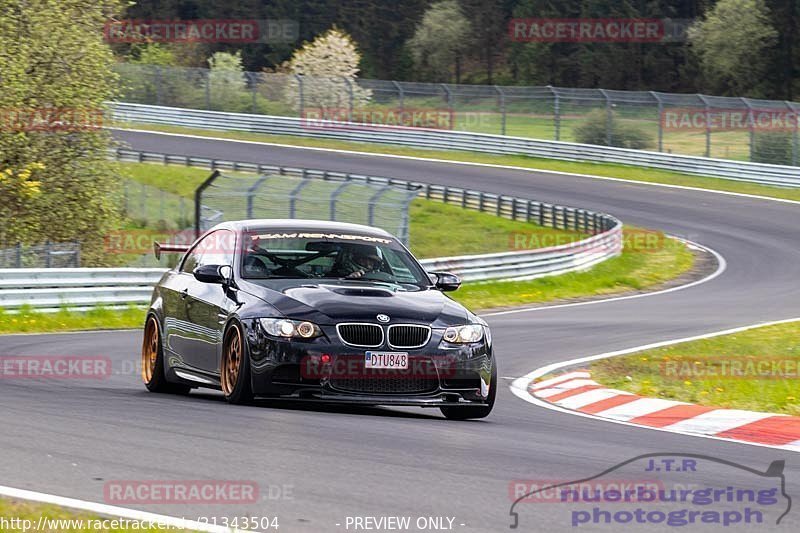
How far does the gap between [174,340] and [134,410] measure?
171 centimetres

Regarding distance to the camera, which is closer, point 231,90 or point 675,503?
point 675,503

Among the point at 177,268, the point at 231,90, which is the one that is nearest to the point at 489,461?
the point at 177,268

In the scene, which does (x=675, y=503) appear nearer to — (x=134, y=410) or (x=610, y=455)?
(x=610, y=455)

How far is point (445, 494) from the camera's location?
647 cm

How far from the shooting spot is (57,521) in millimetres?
5668

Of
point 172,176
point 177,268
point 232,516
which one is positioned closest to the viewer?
point 232,516

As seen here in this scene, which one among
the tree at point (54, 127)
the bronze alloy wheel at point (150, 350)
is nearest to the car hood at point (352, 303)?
the bronze alloy wheel at point (150, 350)

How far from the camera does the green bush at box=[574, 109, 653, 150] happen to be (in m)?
Answer: 54.1

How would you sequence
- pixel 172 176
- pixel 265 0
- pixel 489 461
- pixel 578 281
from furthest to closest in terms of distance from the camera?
pixel 265 0 → pixel 172 176 → pixel 578 281 → pixel 489 461

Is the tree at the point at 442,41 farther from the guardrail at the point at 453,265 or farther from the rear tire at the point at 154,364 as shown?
the rear tire at the point at 154,364

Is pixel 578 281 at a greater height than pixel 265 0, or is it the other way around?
pixel 265 0

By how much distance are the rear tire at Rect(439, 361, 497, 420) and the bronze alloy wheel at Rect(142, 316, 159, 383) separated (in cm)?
277

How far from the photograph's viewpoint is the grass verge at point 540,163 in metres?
48.2

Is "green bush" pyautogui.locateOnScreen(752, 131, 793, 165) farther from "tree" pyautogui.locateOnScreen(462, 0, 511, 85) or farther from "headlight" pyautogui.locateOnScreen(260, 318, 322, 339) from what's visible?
"tree" pyautogui.locateOnScreen(462, 0, 511, 85)
